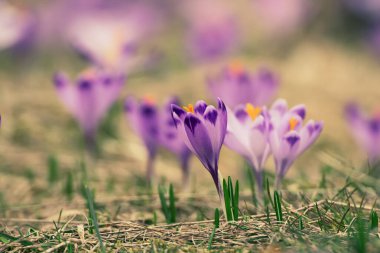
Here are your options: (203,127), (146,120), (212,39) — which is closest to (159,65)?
(212,39)

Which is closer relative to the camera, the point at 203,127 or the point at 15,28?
the point at 203,127

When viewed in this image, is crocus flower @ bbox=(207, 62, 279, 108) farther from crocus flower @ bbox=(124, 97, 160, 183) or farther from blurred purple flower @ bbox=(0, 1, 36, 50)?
blurred purple flower @ bbox=(0, 1, 36, 50)

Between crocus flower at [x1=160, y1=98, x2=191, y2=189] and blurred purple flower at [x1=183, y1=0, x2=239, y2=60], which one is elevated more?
blurred purple flower at [x1=183, y1=0, x2=239, y2=60]

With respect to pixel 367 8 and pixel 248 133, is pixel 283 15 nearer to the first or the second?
pixel 367 8

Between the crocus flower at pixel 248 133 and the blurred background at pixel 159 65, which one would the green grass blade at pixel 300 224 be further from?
the blurred background at pixel 159 65

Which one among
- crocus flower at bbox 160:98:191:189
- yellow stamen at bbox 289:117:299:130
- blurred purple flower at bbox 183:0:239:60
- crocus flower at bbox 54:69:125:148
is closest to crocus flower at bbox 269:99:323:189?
yellow stamen at bbox 289:117:299:130

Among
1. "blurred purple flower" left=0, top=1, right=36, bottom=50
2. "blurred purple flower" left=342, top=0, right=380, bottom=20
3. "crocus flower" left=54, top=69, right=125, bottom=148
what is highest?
"blurred purple flower" left=342, top=0, right=380, bottom=20
